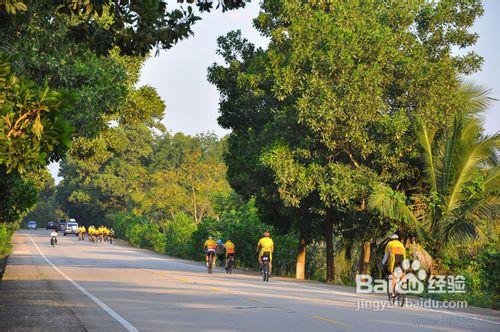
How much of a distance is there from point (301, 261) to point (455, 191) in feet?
36.0

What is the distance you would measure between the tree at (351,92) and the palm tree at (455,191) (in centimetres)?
154

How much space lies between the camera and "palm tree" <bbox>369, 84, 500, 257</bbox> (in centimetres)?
2333

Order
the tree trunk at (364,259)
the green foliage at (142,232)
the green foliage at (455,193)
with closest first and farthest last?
the green foliage at (455,193) → the tree trunk at (364,259) → the green foliage at (142,232)

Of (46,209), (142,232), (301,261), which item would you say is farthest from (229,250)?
(46,209)

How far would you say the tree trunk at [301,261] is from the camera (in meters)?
32.8

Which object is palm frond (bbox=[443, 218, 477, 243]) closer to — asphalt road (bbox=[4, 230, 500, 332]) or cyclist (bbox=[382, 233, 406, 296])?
asphalt road (bbox=[4, 230, 500, 332])

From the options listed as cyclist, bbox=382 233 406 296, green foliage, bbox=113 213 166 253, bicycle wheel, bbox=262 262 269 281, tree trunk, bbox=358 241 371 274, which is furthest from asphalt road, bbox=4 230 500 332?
green foliage, bbox=113 213 166 253

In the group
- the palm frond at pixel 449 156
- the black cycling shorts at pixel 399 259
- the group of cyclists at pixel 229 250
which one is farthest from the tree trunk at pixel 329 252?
the black cycling shorts at pixel 399 259

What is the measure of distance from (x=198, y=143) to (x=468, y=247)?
285 ft

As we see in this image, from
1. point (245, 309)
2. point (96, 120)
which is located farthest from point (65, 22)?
point (245, 309)

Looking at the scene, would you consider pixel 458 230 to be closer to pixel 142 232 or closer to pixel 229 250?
pixel 229 250

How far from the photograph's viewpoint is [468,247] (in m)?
23.5

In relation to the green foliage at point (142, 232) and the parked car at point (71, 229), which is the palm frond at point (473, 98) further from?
the parked car at point (71, 229)

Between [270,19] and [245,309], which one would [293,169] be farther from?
[245,309]
